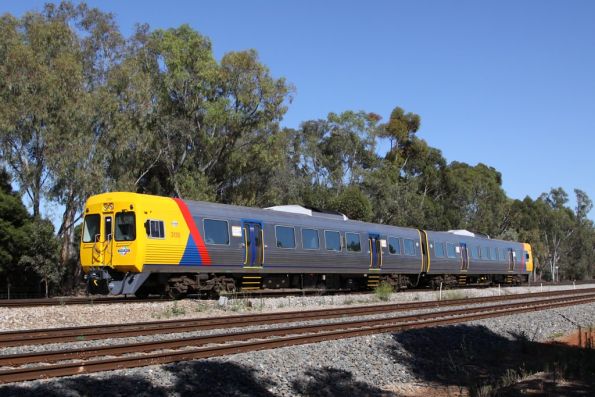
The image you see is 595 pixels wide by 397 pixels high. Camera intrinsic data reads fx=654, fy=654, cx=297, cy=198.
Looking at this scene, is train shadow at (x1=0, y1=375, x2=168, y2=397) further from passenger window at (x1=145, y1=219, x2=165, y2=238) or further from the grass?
passenger window at (x1=145, y1=219, x2=165, y2=238)

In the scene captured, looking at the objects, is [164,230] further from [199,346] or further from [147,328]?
[199,346]

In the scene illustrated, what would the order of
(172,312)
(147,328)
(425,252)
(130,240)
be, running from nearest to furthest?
1. (147,328)
2. (172,312)
3. (130,240)
4. (425,252)

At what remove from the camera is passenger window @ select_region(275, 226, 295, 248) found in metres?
21.6

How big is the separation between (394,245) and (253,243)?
29.6 ft

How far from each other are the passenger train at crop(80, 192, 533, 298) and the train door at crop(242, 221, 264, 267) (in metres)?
0.03

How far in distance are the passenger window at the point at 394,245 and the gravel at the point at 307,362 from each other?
9951 mm

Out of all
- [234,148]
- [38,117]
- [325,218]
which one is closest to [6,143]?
[38,117]

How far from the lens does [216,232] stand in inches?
766

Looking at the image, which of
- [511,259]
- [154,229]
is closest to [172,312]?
[154,229]

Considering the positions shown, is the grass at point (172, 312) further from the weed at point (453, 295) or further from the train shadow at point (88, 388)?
the weed at point (453, 295)

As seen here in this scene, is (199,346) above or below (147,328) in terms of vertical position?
below

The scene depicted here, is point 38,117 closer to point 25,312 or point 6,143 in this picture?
point 6,143

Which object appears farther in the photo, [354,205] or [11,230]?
[354,205]

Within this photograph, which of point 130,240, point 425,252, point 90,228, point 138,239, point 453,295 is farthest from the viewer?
point 425,252
